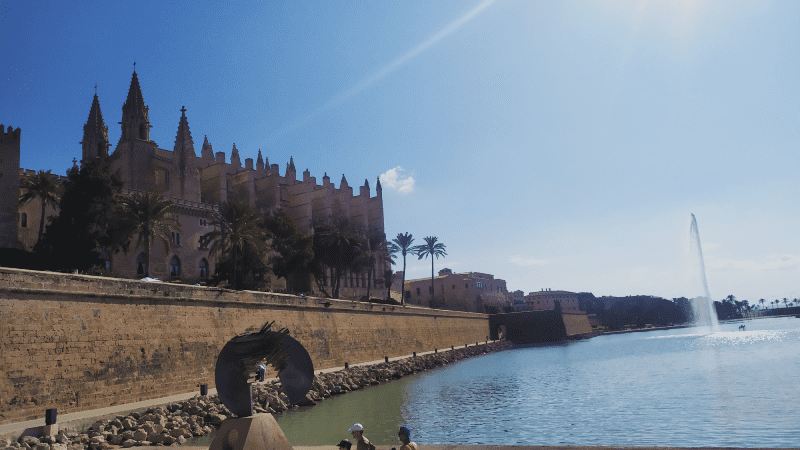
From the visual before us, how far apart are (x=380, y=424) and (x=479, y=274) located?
74.1 m

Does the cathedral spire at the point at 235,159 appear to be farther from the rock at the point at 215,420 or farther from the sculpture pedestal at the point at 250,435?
the sculpture pedestal at the point at 250,435

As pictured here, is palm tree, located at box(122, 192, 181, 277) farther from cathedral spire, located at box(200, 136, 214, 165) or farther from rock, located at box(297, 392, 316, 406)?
cathedral spire, located at box(200, 136, 214, 165)

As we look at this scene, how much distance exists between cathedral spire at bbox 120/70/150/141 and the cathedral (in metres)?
0.08

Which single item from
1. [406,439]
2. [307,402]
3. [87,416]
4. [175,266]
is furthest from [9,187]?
[406,439]

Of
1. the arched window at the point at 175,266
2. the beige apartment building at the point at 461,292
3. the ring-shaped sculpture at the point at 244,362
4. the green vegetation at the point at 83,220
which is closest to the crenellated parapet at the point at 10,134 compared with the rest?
the green vegetation at the point at 83,220

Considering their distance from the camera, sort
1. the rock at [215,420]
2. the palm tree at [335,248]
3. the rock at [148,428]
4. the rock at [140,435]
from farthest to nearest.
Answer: the palm tree at [335,248] < the rock at [215,420] < the rock at [148,428] < the rock at [140,435]

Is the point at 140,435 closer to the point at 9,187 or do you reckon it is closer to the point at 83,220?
the point at 83,220

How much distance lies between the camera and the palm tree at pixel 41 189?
31.4 metres

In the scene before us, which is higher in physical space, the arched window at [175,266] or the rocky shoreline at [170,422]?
the arched window at [175,266]

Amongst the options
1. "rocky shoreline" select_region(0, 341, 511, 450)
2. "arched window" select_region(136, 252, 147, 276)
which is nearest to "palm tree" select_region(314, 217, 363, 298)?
"arched window" select_region(136, 252, 147, 276)

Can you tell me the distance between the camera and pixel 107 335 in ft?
48.9

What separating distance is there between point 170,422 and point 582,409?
12314mm

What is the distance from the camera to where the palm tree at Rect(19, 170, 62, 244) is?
3144 cm

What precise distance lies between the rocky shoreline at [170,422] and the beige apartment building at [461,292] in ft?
188
